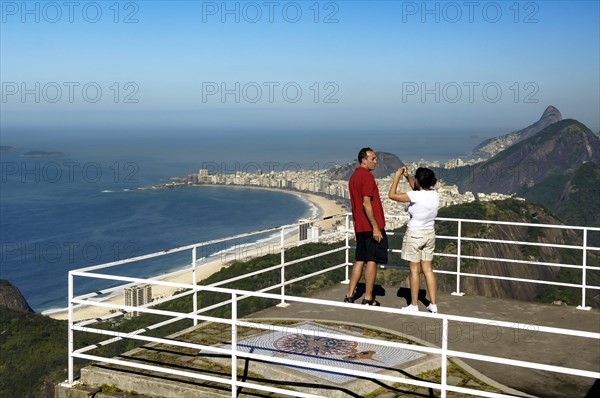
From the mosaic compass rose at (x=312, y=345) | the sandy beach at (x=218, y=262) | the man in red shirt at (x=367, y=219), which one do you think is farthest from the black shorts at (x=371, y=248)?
the mosaic compass rose at (x=312, y=345)

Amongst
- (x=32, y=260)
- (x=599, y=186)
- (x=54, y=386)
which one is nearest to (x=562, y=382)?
(x=54, y=386)

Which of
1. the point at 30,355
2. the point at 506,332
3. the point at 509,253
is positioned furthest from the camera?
the point at 509,253

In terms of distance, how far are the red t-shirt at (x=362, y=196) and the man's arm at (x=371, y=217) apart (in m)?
0.08

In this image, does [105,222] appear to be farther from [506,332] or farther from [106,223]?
[506,332]

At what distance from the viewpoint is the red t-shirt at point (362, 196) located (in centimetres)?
916

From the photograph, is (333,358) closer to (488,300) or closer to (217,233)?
(488,300)

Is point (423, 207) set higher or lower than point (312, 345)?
higher

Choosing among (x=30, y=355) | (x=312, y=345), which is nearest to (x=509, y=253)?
(x=30, y=355)

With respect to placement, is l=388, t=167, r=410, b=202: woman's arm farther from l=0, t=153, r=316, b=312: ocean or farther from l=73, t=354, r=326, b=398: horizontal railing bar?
l=0, t=153, r=316, b=312: ocean

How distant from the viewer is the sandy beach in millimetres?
45153

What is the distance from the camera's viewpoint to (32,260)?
102 m

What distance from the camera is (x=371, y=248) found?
31.3ft

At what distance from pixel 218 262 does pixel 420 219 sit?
74.3 ft

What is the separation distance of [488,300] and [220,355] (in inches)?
212
